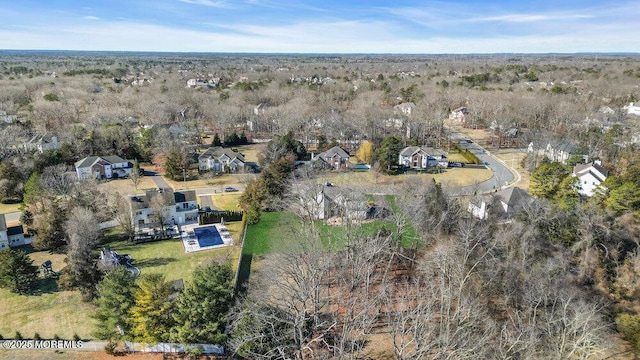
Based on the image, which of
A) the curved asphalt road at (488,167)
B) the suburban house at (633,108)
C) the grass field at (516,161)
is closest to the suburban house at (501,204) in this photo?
the curved asphalt road at (488,167)

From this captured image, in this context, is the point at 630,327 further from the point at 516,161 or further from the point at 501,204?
the point at 516,161

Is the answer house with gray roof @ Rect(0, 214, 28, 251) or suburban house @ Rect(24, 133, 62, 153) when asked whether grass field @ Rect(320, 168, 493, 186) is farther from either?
suburban house @ Rect(24, 133, 62, 153)

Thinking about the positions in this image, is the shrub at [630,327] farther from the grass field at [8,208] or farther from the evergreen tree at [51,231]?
the grass field at [8,208]

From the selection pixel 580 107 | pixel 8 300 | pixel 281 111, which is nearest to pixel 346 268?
pixel 8 300

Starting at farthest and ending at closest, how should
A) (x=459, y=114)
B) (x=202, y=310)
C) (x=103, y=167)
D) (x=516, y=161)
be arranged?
1. (x=459, y=114)
2. (x=516, y=161)
3. (x=103, y=167)
4. (x=202, y=310)

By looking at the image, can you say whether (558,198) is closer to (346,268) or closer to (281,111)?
(346,268)

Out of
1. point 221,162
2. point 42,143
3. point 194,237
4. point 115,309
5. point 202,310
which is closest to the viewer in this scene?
point 202,310

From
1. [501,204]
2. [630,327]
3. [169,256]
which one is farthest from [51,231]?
[630,327]
